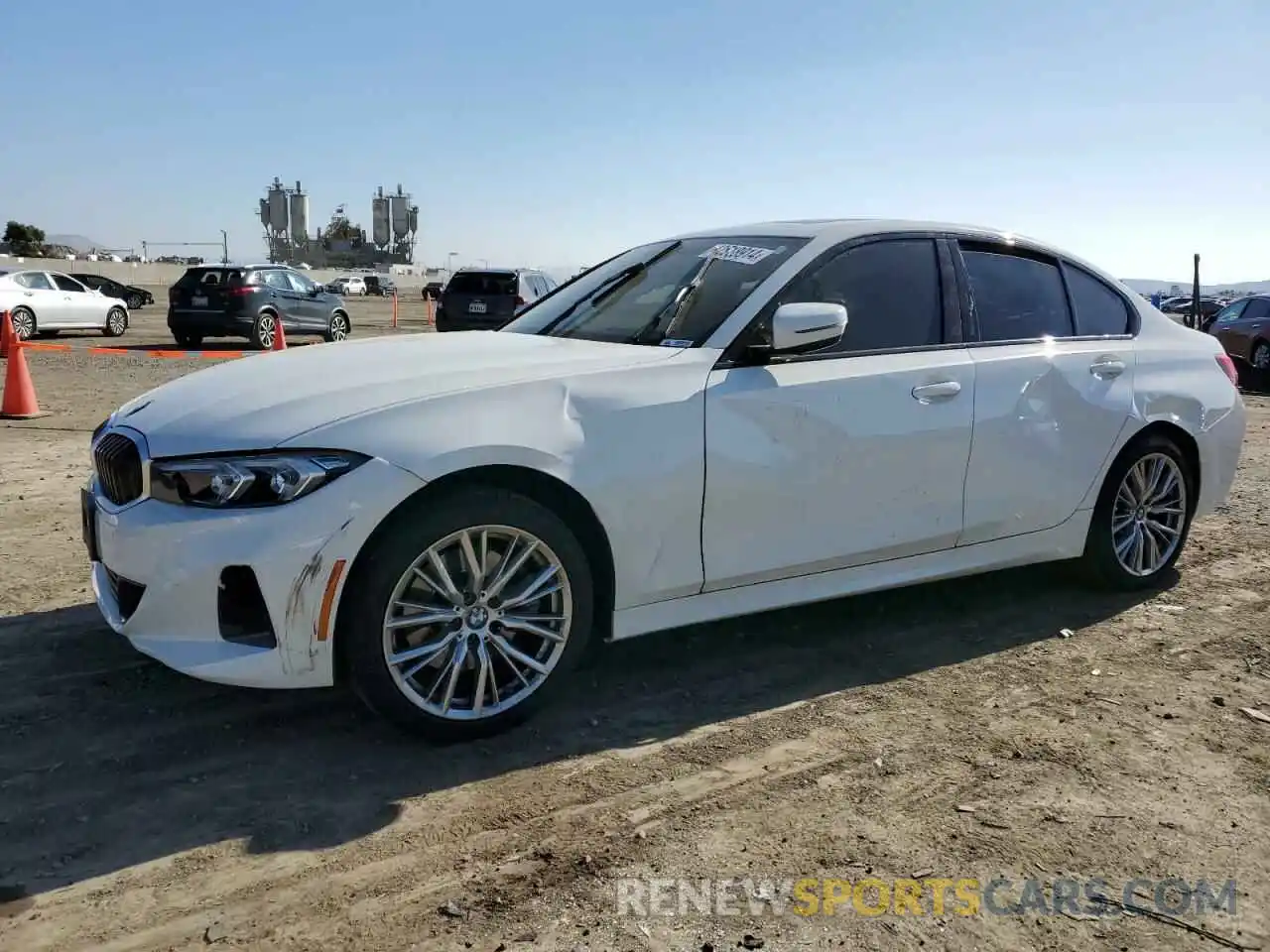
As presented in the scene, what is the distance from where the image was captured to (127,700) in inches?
145

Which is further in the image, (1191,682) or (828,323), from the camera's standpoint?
(1191,682)

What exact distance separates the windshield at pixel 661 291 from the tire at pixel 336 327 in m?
17.7

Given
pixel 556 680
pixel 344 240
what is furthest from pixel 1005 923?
pixel 344 240

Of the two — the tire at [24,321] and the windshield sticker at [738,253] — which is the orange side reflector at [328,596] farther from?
the tire at [24,321]

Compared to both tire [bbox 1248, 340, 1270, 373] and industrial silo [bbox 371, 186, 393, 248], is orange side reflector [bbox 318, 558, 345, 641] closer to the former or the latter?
tire [bbox 1248, 340, 1270, 373]

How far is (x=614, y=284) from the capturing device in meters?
4.68

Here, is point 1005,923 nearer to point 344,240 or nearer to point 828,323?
point 828,323

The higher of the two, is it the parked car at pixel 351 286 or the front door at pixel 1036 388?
the front door at pixel 1036 388

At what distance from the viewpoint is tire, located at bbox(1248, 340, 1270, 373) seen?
57.5ft

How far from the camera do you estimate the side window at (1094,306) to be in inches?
195

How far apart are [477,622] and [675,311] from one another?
57.0 inches

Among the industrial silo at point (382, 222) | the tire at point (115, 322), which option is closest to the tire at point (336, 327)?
the tire at point (115, 322)

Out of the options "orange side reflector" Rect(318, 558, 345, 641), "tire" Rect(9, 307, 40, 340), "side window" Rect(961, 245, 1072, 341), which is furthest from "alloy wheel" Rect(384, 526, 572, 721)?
"tire" Rect(9, 307, 40, 340)

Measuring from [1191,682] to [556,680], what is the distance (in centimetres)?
242
